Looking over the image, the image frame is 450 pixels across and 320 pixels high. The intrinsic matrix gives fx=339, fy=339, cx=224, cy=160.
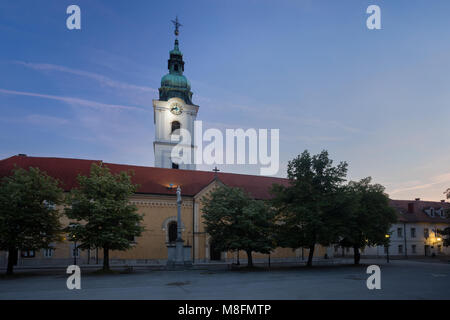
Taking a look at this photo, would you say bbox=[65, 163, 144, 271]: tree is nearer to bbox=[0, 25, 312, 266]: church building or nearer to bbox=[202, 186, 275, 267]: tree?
bbox=[0, 25, 312, 266]: church building

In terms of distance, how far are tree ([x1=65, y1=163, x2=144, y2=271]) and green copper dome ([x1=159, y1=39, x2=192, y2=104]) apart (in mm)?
28737

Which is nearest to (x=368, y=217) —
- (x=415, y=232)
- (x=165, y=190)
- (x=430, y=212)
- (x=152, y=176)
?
(x=165, y=190)

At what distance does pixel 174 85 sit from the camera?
183ft

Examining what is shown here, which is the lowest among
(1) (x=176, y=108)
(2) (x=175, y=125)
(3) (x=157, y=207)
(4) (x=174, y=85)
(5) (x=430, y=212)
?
(5) (x=430, y=212)

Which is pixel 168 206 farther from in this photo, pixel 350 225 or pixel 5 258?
pixel 350 225

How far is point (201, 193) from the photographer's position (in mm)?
41969

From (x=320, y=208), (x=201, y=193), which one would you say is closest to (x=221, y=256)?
(x=201, y=193)

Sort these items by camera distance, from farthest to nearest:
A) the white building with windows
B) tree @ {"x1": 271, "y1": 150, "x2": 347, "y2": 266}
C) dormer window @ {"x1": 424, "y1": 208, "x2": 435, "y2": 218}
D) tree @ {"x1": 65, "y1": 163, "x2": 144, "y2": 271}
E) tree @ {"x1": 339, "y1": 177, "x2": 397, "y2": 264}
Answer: dormer window @ {"x1": 424, "y1": 208, "x2": 435, "y2": 218} < the white building with windows < tree @ {"x1": 339, "y1": 177, "x2": 397, "y2": 264} < tree @ {"x1": 271, "y1": 150, "x2": 347, "y2": 266} < tree @ {"x1": 65, "y1": 163, "x2": 144, "y2": 271}

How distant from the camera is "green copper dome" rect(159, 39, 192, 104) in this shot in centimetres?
5525

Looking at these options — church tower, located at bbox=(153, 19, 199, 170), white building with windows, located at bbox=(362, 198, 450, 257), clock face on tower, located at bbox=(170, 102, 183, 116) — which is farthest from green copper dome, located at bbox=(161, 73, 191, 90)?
white building with windows, located at bbox=(362, 198, 450, 257)

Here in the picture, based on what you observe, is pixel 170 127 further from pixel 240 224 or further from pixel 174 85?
pixel 240 224

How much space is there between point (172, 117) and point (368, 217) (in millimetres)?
32493
